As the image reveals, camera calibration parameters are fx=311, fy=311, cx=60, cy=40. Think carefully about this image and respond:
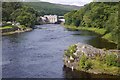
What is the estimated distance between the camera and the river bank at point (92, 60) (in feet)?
91.4

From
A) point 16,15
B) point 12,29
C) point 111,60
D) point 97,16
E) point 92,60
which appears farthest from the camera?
point 16,15

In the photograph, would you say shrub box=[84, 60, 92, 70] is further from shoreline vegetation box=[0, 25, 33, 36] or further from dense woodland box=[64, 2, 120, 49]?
shoreline vegetation box=[0, 25, 33, 36]

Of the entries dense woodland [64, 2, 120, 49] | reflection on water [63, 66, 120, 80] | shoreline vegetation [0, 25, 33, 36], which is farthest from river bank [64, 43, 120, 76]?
shoreline vegetation [0, 25, 33, 36]

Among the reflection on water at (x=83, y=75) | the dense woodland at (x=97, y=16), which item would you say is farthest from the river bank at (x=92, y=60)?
the dense woodland at (x=97, y=16)

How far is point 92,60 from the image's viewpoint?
96.0ft

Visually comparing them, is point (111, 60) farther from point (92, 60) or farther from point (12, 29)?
point (12, 29)

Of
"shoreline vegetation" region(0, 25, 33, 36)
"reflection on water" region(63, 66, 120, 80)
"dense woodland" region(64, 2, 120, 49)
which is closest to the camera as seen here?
"reflection on water" region(63, 66, 120, 80)

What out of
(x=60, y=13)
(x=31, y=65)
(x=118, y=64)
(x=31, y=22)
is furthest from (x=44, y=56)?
(x=60, y=13)

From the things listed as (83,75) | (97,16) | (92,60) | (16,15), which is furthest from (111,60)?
(16,15)

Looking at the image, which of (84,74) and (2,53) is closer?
(84,74)

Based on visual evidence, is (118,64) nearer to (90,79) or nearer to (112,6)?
(90,79)

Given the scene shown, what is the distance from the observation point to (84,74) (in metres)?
27.4

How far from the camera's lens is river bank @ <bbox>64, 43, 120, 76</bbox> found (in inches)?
1097

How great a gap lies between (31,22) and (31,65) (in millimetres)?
51139
